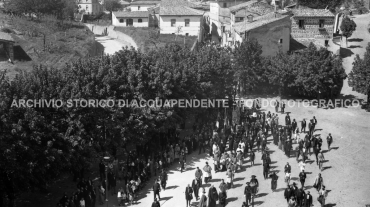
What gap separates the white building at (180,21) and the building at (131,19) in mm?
7326

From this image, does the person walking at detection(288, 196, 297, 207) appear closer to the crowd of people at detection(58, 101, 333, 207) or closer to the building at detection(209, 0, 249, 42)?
the crowd of people at detection(58, 101, 333, 207)

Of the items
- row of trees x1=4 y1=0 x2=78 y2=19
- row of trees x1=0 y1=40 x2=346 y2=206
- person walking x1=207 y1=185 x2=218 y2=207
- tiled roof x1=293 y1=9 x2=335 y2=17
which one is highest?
row of trees x1=4 y1=0 x2=78 y2=19

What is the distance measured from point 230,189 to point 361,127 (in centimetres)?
1449

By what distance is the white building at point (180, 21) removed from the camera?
2468 inches

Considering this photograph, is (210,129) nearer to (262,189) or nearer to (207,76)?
(207,76)

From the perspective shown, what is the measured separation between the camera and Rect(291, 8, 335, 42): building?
52.2 meters

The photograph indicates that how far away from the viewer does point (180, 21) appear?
6312 centimetres

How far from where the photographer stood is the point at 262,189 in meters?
23.3

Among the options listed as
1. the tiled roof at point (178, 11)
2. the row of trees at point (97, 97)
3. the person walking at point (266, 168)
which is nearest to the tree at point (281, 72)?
the row of trees at point (97, 97)

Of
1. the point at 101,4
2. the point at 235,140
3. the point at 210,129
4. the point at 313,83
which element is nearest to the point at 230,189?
the point at 235,140

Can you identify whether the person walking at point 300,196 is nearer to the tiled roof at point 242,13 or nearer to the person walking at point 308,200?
the person walking at point 308,200

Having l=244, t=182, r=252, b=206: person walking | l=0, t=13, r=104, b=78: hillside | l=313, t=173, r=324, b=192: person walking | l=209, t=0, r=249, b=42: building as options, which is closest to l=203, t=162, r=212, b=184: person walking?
l=244, t=182, r=252, b=206: person walking

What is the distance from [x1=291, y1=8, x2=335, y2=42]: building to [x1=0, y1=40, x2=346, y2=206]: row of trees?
1394 centimetres

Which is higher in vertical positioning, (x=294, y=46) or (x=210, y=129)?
(x=294, y=46)
